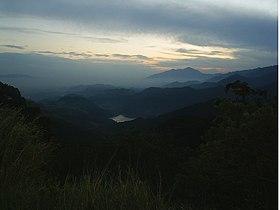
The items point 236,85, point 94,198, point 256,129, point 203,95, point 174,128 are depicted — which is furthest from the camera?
point 203,95

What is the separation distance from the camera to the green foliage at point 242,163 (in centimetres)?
886

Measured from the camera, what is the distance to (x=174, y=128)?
154 feet

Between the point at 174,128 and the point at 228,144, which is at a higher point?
the point at 228,144

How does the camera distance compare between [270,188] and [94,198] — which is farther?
[270,188]

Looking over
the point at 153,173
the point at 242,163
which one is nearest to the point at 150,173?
the point at 242,163

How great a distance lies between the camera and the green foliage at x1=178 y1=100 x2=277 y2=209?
29.1ft

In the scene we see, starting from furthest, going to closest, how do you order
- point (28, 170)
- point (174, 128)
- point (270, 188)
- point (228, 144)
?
point (174, 128), point (228, 144), point (270, 188), point (28, 170)

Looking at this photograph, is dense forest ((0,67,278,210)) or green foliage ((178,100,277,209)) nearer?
dense forest ((0,67,278,210))

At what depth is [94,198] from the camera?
3373 mm

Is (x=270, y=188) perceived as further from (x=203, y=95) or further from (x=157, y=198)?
(x=203, y=95)

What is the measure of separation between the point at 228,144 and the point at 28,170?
25.1ft

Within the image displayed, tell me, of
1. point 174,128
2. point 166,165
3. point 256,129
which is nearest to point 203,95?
point 174,128

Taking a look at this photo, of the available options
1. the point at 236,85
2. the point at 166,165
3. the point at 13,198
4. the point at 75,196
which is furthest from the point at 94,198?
the point at 166,165

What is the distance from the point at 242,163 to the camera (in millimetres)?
9766
